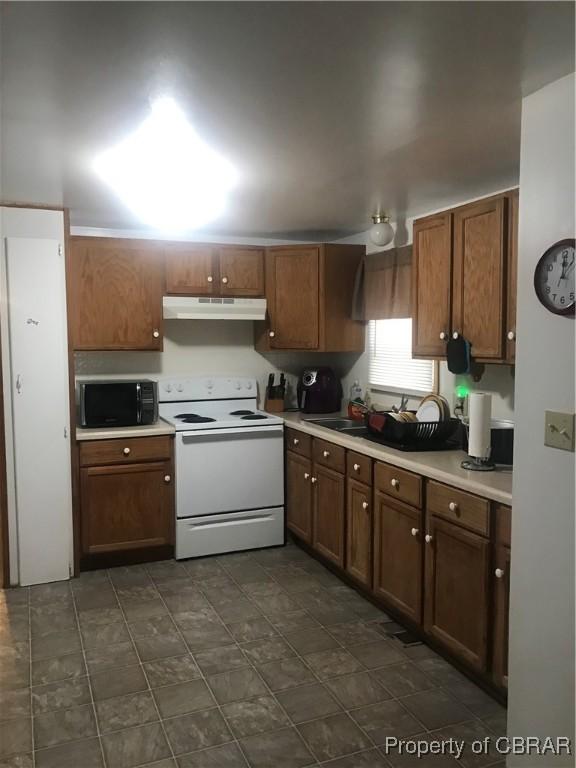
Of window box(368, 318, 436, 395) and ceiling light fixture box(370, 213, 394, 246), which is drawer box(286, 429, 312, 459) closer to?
window box(368, 318, 436, 395)

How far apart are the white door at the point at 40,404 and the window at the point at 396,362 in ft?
6.94

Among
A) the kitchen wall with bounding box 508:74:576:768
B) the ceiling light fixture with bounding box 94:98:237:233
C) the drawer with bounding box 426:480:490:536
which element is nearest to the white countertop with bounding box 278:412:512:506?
the drawer with bounding box 426:480:490:536

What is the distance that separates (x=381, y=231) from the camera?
3.83m

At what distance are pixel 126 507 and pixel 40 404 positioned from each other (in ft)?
2.78

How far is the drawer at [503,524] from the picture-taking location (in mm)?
2357

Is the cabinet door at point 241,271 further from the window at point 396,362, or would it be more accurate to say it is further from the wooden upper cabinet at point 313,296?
the window at point 396,362

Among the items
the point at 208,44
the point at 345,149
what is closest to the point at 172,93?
the point at 208,44

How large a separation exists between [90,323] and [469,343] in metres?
2.42

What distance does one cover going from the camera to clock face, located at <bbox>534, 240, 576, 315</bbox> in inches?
73.7

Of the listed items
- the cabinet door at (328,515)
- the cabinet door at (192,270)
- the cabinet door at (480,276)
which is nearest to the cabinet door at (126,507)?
the cabinet door at (328,515)

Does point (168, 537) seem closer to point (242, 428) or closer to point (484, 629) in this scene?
point (242, 428)

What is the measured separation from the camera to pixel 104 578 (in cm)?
380

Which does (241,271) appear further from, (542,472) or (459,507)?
(542,472)

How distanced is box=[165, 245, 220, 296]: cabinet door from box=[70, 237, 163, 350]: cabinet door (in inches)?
3.1
